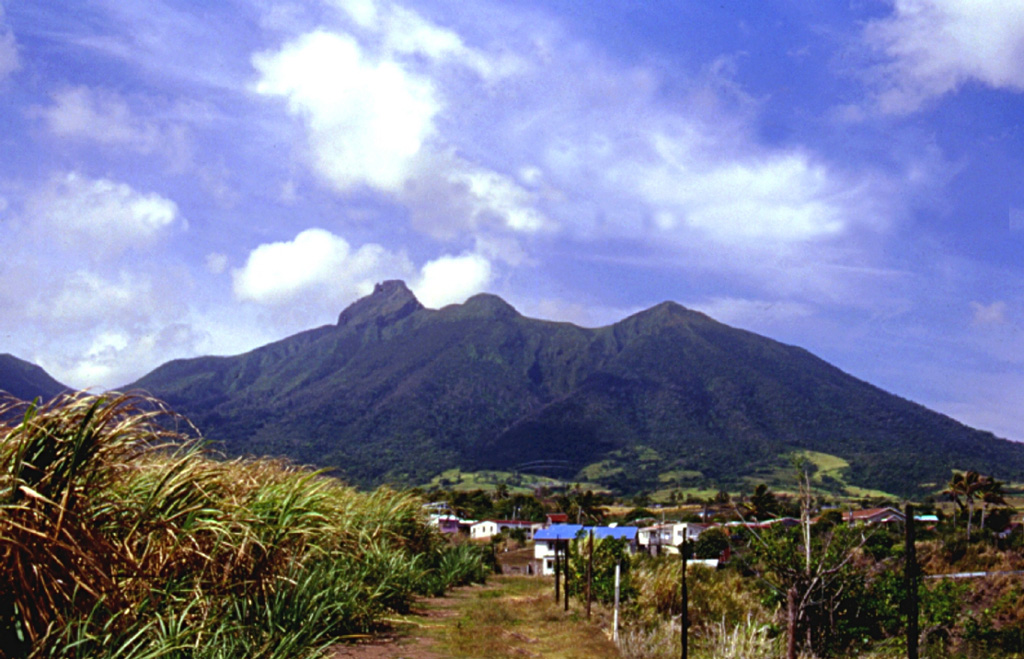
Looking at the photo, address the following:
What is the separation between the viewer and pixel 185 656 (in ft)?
18.2

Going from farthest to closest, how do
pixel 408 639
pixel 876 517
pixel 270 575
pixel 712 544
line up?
1. pixel 876 517
2. pixel 712 544
3. pixel 408 639
4. pixel 270 575

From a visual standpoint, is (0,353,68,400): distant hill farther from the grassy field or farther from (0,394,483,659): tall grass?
the grassy field

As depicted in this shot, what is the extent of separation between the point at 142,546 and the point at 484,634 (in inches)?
273

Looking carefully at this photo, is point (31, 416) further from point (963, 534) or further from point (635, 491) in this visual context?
point (635, 491)

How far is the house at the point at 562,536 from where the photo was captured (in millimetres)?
23325

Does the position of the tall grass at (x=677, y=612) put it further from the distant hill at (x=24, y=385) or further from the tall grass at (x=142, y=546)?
the distant hill at (x=24, y=385)

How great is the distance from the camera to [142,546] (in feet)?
20.1

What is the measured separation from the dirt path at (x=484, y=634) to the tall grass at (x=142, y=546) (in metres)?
0.70

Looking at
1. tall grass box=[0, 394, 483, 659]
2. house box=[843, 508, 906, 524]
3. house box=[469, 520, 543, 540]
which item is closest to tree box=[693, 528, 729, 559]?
house box=[843, 508, 906, 524]

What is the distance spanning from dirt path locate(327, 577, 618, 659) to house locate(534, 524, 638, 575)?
1.65m

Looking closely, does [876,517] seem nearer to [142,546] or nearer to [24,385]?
[142,546]

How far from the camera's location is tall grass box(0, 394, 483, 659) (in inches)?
167

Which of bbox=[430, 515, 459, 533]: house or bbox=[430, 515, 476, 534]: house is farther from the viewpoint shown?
bbox=[430, 515, 476, 534]: house

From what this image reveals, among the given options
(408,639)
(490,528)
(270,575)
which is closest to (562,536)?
(408,639)
